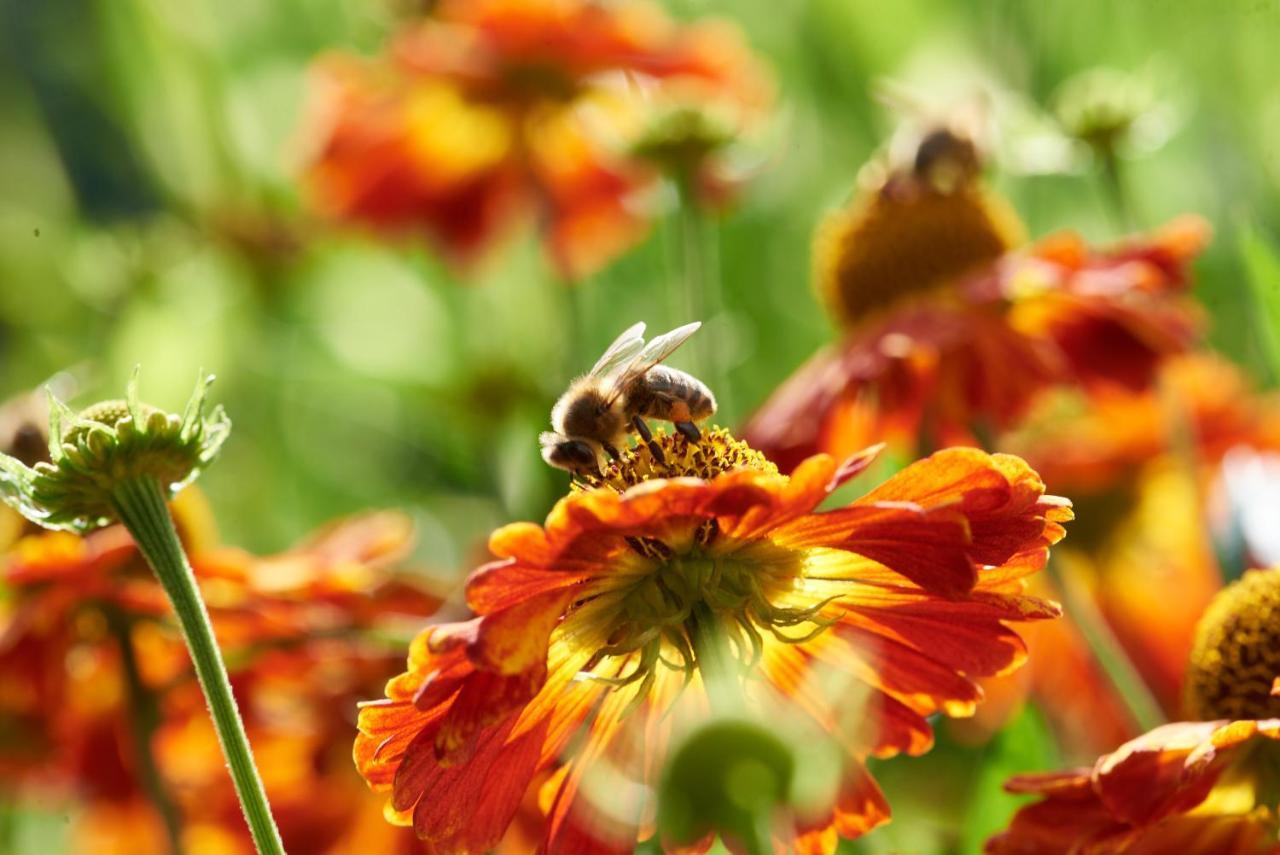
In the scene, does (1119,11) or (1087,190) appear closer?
(1119,11)

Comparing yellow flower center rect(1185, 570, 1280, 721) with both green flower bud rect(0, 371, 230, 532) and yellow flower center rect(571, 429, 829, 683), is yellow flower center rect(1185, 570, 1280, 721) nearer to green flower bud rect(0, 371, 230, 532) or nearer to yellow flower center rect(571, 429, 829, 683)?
yellow flower center rect(571, 429, 829, 683)

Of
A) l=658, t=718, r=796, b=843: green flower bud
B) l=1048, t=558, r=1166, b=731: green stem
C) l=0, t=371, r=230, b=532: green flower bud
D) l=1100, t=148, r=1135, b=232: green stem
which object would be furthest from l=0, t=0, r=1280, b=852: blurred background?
l=658, t=718, r=796, b=843: green flower bud

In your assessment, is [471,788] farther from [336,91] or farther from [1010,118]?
[336,91]

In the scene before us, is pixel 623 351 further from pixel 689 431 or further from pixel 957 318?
pixel 957 318

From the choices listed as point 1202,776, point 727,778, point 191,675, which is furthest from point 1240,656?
point 191,675

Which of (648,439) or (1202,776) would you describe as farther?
(648,439)

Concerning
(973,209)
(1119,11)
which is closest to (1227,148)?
(1119,11)
